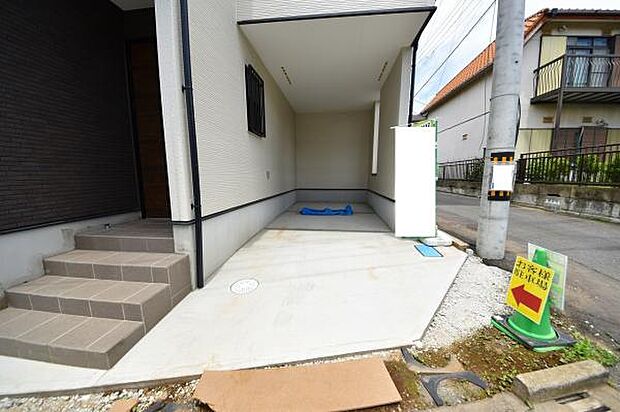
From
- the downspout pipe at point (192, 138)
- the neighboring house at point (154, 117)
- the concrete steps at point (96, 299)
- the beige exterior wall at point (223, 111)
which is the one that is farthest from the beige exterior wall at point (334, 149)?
the concrete steps at point (96, 299)

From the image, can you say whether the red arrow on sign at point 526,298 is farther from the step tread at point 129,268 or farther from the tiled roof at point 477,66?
the tiled roof at point 477,66

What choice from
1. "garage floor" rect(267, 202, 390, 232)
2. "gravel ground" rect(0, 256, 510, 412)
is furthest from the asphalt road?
"garage floor" rect(267, 202, 390, 232)

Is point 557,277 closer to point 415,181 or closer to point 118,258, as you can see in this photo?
point 415,181

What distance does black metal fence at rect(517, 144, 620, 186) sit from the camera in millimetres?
5105

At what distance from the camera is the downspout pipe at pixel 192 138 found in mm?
2248

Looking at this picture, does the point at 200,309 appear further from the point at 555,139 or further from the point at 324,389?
the point at 555,139

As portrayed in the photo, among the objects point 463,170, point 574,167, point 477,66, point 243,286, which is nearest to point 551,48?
point 477,66

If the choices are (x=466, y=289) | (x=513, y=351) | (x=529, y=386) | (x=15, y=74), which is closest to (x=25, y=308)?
(x=15, y=74)

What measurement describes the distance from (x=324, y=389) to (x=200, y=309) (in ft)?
4.30

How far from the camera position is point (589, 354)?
1512 millimetres

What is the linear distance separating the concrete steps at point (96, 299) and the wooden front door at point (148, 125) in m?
1.00

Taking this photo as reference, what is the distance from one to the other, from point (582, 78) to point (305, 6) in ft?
33.5

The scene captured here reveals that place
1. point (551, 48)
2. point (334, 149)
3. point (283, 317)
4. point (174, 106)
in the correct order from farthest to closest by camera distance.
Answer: point (551, 48) → point (334, 149) → point (174, 106) → point (283, 317)

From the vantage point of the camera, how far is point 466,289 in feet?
7.75
